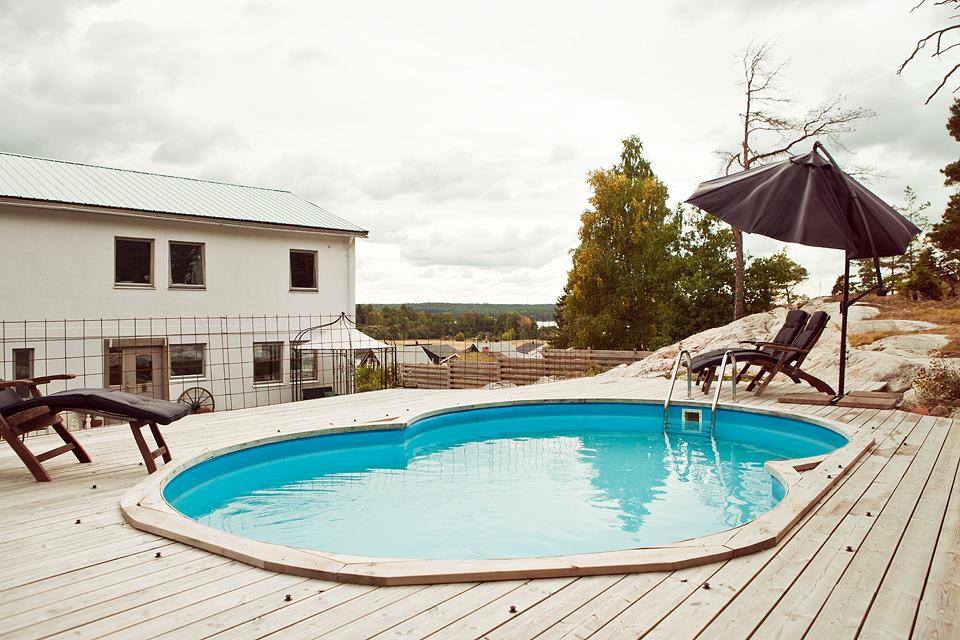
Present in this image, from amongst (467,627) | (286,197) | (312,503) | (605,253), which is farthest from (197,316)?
(605,253)

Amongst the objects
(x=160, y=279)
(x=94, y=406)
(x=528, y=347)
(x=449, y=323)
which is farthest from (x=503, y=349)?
(x=94, y=406)

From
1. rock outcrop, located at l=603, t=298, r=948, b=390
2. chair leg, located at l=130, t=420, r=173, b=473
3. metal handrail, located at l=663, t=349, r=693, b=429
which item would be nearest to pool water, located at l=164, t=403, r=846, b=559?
chair leg, located at l=130, t=420, r=173, b=473

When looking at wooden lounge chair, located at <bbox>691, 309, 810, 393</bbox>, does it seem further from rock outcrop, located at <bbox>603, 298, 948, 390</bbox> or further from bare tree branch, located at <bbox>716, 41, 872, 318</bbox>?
bare tree branch, located at <bbox>716, 41, 872, 318</bbox>

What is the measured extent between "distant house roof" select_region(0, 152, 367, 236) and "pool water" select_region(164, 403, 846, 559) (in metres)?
9.49

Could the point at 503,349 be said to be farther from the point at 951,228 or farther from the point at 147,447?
the point at 147,447

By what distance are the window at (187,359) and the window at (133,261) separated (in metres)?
1.50

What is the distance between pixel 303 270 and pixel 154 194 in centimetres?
355

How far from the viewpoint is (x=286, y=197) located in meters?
17.2

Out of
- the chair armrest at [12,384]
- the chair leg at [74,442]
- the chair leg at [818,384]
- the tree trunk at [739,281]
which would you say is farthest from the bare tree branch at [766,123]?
the chair armrest at [12,384]

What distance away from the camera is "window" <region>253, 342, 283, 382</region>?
46.5ft

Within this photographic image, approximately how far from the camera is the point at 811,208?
582 cm

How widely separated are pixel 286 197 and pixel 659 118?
31.8 ft

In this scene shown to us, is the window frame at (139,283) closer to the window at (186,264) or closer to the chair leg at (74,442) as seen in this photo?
the window at (186,264)

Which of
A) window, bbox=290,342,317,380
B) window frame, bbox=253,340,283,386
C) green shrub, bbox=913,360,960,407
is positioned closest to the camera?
green shrub, bbox=913,360,960,407
